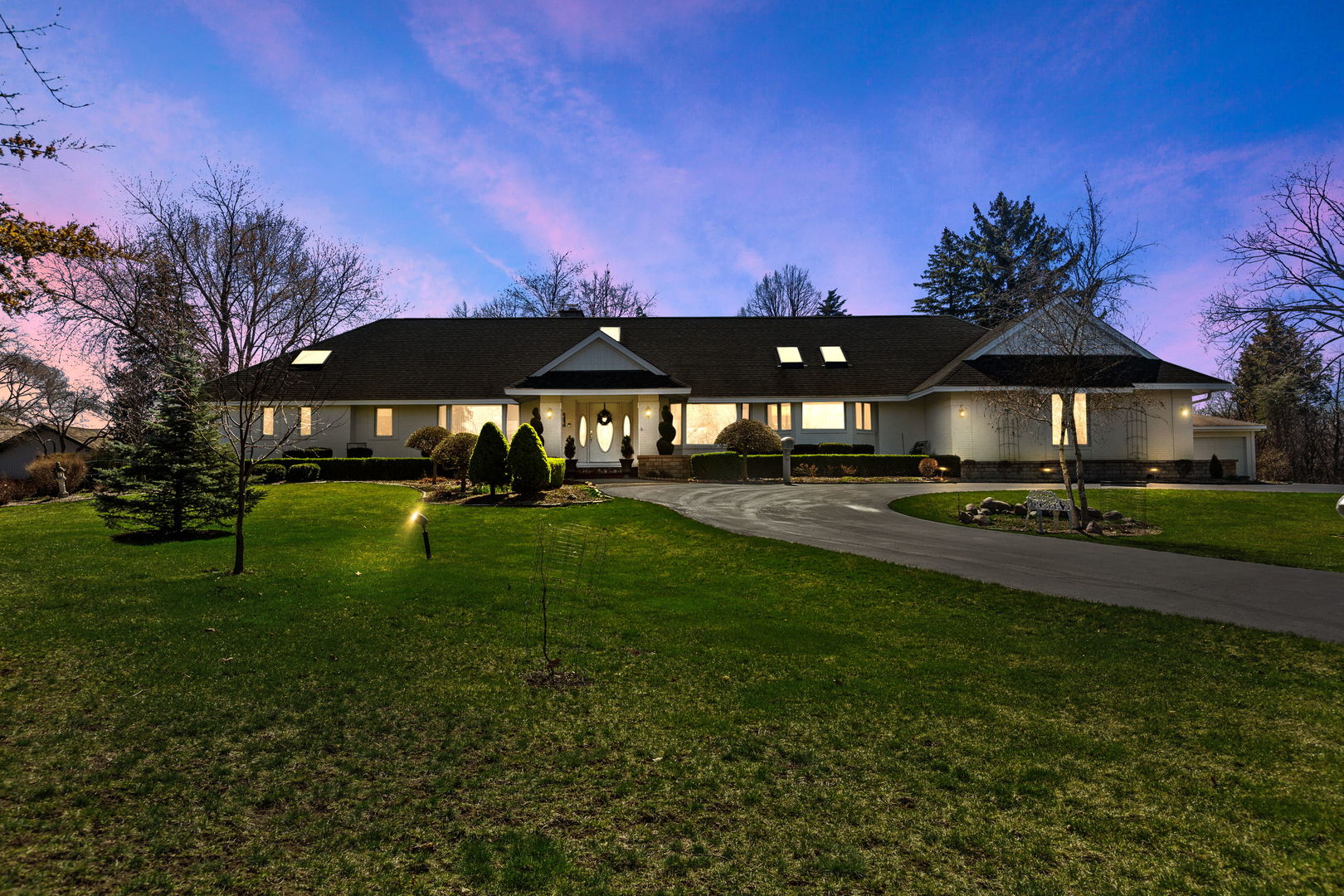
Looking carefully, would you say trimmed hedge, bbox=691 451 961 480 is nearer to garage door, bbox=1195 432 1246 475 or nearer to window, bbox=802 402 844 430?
window, bbox=802 402 844 430

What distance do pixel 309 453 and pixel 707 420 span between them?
55.8 feet

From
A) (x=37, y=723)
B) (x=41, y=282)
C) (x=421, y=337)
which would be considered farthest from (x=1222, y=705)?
(x=421, y=337)

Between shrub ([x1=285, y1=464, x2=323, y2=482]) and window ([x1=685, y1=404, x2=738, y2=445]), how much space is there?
15.3 meters

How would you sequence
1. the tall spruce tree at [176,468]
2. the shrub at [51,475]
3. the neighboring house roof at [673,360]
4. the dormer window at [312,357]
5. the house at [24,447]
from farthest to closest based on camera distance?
the house at [24,447], the dormer window at [312,357], the neighboring house roof at [673,360], the shrub at [51,475], the tall spruce tree at [176,468]

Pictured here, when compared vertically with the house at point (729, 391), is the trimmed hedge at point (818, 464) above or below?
below

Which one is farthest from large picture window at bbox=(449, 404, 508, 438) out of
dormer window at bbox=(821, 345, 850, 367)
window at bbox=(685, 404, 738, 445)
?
dormer window at bbox=(821, 345, 850, 367)

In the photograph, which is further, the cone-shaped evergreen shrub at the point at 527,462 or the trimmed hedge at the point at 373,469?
the trimmed hedge at the point at 373,469

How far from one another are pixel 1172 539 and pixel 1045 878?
1290 centimetres

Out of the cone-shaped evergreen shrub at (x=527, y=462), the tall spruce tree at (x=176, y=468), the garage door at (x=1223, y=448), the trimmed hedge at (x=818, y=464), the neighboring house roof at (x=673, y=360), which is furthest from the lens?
the garage door at (x=1223, y=448)

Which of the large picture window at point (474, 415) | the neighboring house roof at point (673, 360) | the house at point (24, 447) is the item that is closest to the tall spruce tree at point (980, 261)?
the neighboring house roof at point (673, 360)

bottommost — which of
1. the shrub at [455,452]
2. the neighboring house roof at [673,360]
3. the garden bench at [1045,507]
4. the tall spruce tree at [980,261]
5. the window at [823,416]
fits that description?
the garden bench at [1045,507]

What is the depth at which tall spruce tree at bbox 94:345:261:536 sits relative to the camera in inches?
447

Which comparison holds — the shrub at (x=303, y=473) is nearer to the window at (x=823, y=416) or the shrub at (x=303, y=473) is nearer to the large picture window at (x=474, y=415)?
the large picture window at (x=474, y=415)

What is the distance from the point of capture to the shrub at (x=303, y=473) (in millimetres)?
24078
